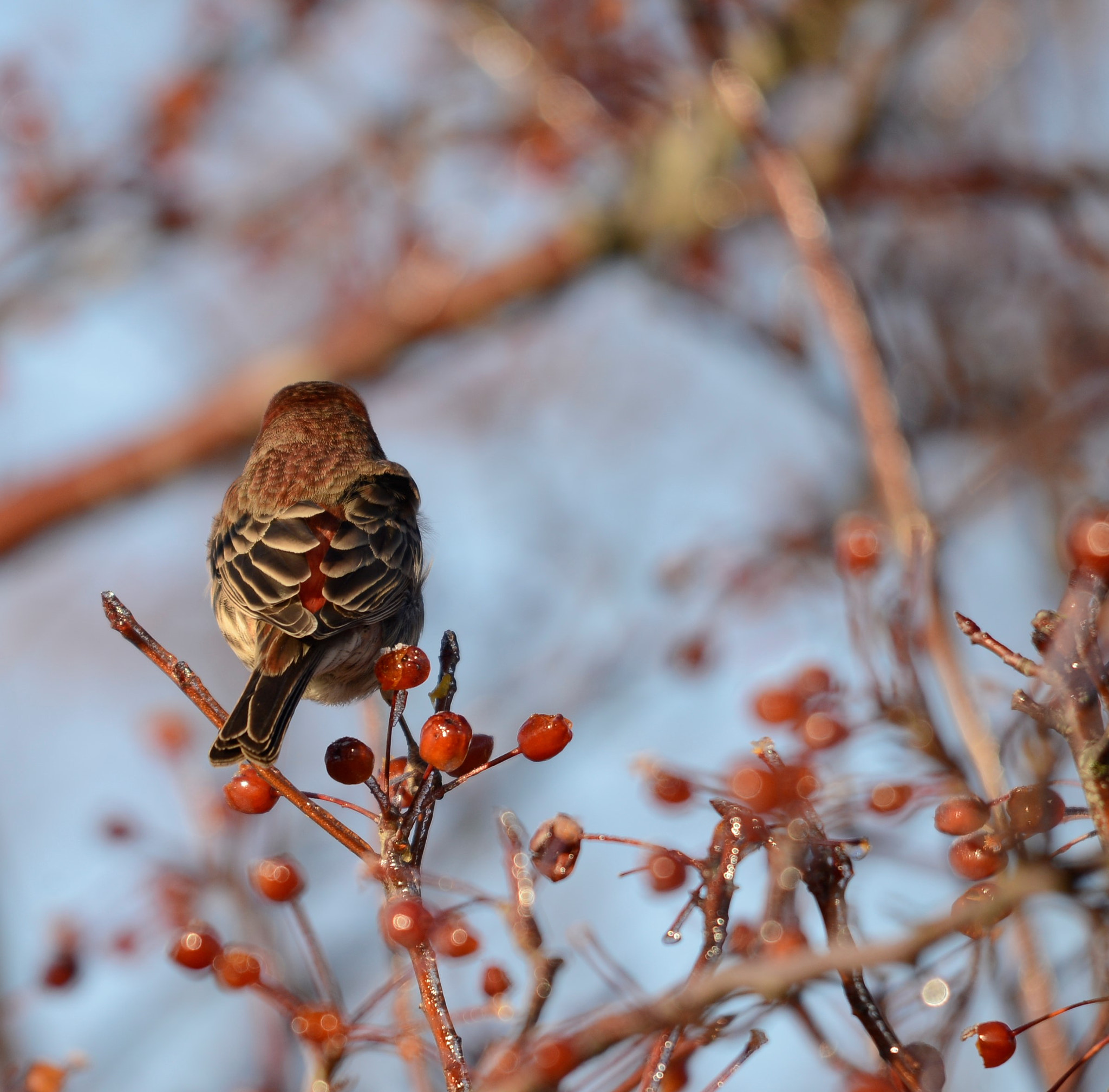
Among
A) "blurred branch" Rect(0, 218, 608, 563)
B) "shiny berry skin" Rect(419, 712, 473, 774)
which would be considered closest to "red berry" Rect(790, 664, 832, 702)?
"shiny berry skin" Rect(419, 712, 473, 774)

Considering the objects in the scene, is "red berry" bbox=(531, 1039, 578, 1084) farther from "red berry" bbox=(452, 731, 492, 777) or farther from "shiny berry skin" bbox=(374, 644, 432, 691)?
"shiny berry skin" bbox=(374, 644, 432, 691)

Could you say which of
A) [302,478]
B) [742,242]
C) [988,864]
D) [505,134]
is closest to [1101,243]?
[742,242]

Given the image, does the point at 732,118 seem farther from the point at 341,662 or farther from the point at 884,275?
the point at 884,275

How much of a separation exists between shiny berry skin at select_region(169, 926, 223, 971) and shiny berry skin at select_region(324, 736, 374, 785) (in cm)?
60

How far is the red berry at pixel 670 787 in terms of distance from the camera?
2457mm

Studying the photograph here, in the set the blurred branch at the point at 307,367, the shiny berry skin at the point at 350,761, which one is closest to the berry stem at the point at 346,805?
the shiny berry skin at the point at 350,761

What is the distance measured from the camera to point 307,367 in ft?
25.3

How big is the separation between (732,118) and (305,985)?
3.36 meters

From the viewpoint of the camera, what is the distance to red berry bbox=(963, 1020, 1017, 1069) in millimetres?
2066

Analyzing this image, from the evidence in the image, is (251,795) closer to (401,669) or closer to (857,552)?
(401,669)

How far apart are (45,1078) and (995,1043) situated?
207 cm

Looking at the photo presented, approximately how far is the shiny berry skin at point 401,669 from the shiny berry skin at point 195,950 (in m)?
0.71

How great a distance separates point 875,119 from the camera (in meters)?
7.21

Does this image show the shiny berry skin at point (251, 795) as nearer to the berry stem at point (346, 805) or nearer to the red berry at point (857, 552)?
the berry stem at point (346, 805)
